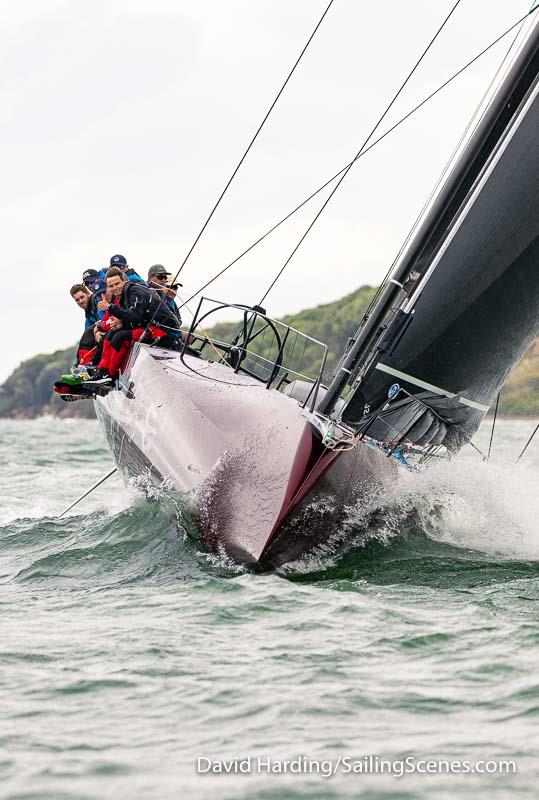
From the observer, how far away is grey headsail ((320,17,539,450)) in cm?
637

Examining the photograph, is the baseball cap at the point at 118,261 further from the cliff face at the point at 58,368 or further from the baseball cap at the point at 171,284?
the cliff face at the point at 58,368

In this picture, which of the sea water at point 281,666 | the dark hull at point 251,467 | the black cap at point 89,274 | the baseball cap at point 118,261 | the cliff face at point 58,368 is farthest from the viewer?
the cliff face at point 58,368

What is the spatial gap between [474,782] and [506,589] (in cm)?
245

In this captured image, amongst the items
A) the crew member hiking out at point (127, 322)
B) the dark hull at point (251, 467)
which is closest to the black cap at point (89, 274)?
the crew member hiking out at point (127, 322)

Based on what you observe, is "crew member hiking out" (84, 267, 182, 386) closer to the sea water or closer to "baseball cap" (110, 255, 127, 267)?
"baseball cap" (110, 255, 127, 267)

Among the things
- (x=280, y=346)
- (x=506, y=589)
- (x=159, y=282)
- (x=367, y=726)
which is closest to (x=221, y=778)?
(x=367, y=726)

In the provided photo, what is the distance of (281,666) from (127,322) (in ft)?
15.0

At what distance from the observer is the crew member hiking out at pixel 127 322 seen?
7910 mm

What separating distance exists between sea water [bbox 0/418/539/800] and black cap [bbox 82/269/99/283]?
3.53 metres

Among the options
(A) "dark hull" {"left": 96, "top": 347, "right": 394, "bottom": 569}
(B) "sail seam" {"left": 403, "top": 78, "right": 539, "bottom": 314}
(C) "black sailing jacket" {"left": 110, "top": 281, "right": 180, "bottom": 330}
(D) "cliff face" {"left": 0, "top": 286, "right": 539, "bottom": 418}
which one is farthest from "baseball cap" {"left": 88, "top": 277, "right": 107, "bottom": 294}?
(D) "cliff face" {"left": 0, "top": 286, "right": 539, "bottom": 418}

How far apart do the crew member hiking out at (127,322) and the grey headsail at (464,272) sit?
6.34 feet

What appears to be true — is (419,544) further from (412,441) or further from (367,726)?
(367,726)

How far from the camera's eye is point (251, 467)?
19.4 ft

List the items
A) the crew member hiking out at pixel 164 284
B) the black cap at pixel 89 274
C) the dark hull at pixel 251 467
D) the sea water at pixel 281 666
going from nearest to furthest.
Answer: the sea water at pixel 281 666 → the dark hull at pixel 251 467 → the crew member hiking out at pixel 164 284 → the black cap at pixel 89 274
